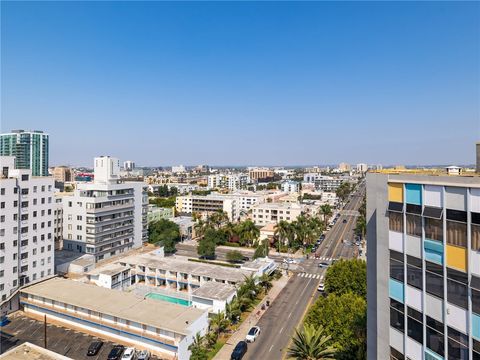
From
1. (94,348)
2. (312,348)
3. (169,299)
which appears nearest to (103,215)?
(169,299)

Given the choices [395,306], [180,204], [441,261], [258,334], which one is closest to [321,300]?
[258,334]

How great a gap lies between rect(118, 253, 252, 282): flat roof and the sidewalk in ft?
16.2

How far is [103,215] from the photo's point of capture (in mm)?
63062

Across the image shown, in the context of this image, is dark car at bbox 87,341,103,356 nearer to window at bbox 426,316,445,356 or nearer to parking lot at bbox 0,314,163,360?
parking lot at bbox 0,314,163,360

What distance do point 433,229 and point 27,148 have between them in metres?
195

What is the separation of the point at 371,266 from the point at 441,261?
5.43m

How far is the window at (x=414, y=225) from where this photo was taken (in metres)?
13.3

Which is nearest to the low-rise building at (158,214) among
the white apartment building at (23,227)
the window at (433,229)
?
the white apartment building at (23,227)

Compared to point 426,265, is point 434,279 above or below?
below

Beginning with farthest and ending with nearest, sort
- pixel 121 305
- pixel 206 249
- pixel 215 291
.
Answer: pixel 206 249 < pixel 215 291 < pixel 121 305

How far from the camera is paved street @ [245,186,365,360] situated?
113 ft

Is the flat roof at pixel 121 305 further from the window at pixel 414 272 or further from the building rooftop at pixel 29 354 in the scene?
the window at pixel 414 272

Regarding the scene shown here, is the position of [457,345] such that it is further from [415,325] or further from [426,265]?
[426,265]

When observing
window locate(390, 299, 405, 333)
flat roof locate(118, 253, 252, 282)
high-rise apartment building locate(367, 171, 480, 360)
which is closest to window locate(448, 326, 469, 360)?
high-rise apartment building locate(367, 171, 480, 360)
